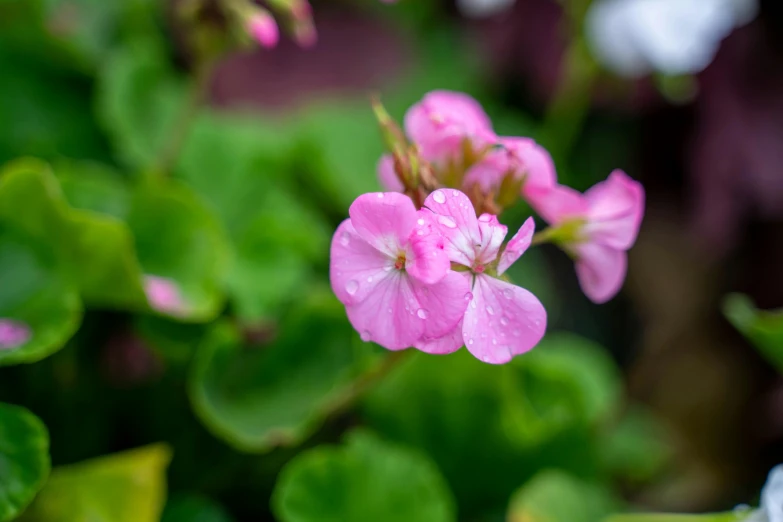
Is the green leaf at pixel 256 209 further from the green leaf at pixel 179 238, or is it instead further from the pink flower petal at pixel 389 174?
the pink flower petal at pixel 389 174

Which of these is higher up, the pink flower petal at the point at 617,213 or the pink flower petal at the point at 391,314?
the pink flower petal at the point at 617,213

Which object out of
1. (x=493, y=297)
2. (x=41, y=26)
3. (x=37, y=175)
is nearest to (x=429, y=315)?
(x=493, y=297)

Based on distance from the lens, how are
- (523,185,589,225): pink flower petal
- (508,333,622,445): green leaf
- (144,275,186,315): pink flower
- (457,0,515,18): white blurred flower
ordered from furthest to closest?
(457,0,515,18): white blurred flower
(508,333,622,445): green leaf
(144,275,186,315): pink flower
(523,185,589,225): pink flower petal

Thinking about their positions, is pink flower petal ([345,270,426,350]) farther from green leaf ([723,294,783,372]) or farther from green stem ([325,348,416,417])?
green leaf ([723,294,783,372])

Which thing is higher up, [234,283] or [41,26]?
[41,26]

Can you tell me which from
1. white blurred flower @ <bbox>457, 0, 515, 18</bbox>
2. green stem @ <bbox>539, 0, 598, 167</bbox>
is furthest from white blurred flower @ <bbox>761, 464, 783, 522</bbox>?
white blurred flower @ <bbox>457, 0, 515, 18</bbox>

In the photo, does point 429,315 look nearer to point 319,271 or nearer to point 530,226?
point 530,226

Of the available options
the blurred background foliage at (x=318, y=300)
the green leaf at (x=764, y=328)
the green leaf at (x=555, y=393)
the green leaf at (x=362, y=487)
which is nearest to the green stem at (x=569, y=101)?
the blurred background foliage at (x=318, y=300)
